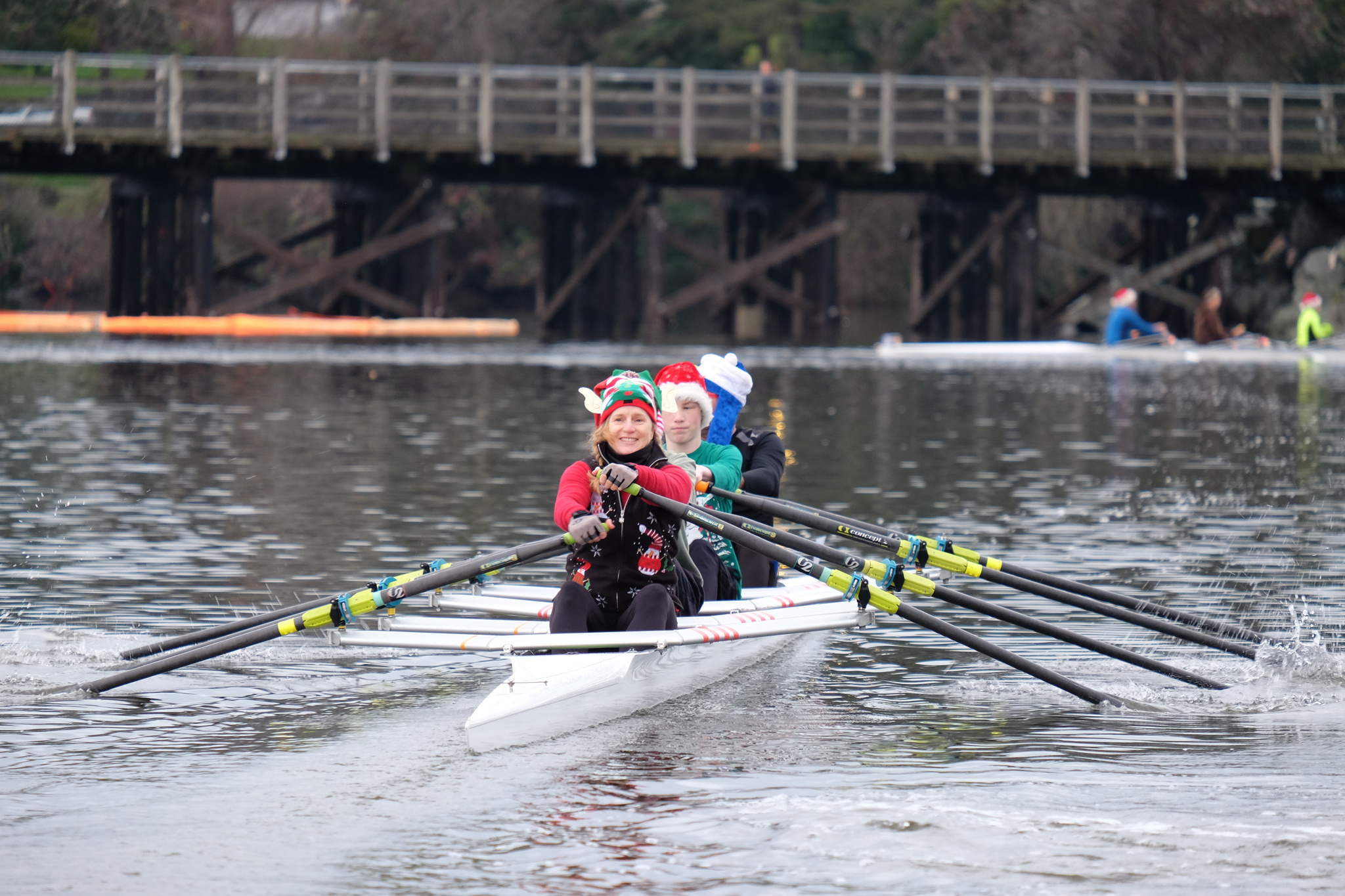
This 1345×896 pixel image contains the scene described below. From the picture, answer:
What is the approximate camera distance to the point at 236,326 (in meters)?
48.2

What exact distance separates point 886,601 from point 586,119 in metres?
35.1

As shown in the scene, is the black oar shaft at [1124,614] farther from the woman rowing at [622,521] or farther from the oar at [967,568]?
the woman rowing at [622,521]

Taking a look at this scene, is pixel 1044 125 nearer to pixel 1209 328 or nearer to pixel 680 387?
pixel 1209 328

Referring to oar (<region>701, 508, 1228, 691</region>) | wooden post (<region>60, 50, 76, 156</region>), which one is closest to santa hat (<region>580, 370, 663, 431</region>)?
oar (<region>701, 508, 1228, 691</region>)

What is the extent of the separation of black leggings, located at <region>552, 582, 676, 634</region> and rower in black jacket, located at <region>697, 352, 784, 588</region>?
6.40 feet

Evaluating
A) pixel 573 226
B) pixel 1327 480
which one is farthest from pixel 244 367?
pixel 1327 480

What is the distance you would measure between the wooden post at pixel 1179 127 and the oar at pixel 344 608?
123ft

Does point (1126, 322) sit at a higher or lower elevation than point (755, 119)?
lower

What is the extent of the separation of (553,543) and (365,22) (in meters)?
60.9

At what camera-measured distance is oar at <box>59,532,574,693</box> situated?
8852 millimetres

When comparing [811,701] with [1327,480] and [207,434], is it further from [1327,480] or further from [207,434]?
[207,434]

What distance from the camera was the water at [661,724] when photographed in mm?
6551

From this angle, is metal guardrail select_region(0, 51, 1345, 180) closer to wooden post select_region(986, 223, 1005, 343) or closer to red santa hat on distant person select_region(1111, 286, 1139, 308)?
wooden post select_region(986, 223, 1005, 343)

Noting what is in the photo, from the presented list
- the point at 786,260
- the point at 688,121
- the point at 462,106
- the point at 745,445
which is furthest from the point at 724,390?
the point at 786,260
